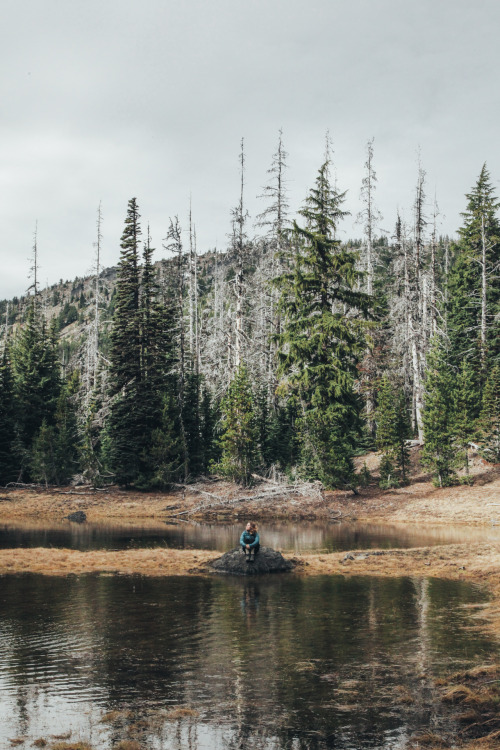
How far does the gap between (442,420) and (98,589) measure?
23723 millimetres

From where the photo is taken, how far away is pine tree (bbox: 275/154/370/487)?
3369cm

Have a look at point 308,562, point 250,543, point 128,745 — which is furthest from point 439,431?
point 128,745

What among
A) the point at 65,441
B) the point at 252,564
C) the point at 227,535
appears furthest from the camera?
the point at 65,441

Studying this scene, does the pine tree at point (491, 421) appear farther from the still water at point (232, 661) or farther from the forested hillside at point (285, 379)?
the still water at point (232, 661)

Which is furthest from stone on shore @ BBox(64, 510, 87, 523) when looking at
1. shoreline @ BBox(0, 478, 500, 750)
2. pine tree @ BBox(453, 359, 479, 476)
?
pine tree @ BBox(453, 359, 479, 476)

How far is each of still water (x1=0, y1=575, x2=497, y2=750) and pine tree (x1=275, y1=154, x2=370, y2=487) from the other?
61.3 ft

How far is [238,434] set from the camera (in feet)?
121

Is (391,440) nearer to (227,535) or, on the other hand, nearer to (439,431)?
(439,431)

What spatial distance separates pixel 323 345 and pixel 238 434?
25.2 ft

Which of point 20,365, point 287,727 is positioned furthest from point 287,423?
point 287,727

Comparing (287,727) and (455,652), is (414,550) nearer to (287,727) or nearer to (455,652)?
(455,652)

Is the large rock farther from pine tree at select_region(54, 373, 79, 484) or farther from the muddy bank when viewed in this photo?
pine tree at select_region(54, 373, 79, 484)

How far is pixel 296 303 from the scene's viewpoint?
35.5 meters

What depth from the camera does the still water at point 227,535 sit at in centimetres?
2189
